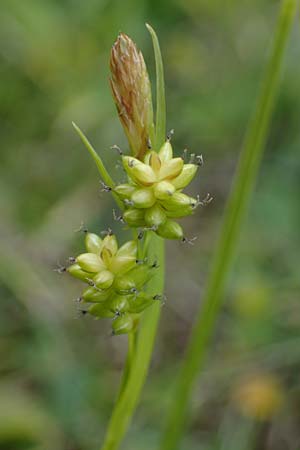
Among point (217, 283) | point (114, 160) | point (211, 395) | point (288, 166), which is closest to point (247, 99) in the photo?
point (288, 166)

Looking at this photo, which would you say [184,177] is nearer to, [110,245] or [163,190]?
[163,190]

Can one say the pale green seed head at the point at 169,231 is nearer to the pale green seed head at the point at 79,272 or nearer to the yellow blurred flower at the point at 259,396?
the pale green seed head at the point at 79,272

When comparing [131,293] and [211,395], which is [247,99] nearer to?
[211,395]

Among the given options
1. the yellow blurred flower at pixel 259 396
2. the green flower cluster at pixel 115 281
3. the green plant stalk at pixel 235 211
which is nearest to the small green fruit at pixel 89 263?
the green flower cluster at pixel 115 281

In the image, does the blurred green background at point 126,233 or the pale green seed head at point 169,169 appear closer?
the pale green seed head at point 169,169

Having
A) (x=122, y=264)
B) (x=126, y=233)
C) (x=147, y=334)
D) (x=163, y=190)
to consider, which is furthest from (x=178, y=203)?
(x=126, y=233)

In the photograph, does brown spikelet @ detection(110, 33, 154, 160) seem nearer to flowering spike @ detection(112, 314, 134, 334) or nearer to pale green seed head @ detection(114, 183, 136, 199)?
pale green seed head @ detection(114, 183, 136, 199)
